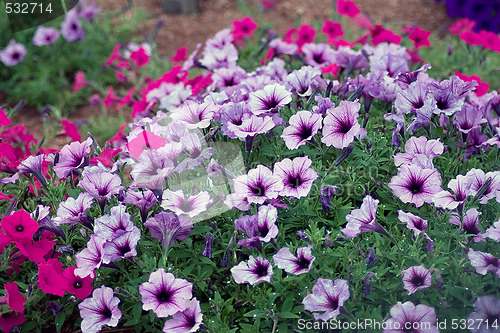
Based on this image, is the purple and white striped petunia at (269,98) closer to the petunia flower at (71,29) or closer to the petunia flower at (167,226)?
the petunia flower at (167,226)

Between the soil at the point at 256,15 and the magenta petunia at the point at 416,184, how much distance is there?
3861 millimetres

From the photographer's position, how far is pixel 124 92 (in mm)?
4922

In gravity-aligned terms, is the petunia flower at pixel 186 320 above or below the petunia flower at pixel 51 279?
below

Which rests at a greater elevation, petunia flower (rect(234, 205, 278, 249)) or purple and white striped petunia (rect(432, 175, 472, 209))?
purple and white striped petunia (rect(432, 175, 472, 209))

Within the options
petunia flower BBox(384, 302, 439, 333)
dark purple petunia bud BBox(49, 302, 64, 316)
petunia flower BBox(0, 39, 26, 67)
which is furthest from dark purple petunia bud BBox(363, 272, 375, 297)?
petunia flower BBox(0, 39, 26, 67)

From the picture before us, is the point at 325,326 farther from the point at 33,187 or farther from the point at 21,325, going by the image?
the point at 33,187

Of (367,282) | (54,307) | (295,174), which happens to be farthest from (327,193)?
(54,307)

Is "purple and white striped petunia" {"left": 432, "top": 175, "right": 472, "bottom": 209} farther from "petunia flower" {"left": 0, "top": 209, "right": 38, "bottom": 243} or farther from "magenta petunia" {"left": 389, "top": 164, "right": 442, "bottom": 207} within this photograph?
"petunia flower" {"left": 0, "top": 209, "right": 38, "bottom": 243}

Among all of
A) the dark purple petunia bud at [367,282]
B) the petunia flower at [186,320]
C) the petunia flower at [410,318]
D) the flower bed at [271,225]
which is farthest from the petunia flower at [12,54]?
the petunia flower at [410,318]

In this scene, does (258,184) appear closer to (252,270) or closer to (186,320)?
(252,270)

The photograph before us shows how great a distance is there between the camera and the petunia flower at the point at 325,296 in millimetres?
1846

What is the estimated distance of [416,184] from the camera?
201 centimetres

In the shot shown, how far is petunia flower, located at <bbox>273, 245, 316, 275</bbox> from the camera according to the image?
6.25ft

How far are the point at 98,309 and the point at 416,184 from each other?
1261mm
